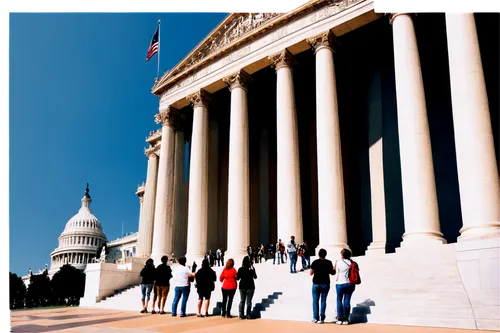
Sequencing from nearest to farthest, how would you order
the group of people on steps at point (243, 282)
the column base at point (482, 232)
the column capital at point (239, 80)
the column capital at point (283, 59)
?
the group of people on steps at point (243, 282) → the column base at point (482, 232) → the column capital at point (283, 59) → the column capital at point (239, 80)

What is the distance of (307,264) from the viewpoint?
2791 centimetres

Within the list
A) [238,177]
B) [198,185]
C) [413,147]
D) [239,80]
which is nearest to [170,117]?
[198,185]

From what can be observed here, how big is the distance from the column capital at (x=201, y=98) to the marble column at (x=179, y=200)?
18.3 ft

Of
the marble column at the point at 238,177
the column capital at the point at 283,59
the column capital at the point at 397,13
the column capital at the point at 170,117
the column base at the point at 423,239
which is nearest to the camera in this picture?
the column base at the point at 423,239

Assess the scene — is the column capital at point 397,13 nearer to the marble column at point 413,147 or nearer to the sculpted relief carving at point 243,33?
the marble column at point 413,147

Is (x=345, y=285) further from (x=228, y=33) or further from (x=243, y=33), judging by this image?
(x=228, y=33)

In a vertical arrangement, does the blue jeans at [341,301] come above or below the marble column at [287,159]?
below

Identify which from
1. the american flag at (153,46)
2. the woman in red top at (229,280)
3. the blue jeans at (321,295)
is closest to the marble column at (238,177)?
the american flag at (153,46)

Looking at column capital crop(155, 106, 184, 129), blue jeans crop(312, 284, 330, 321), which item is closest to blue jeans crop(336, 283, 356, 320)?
blue jeans crop(312, 284, 330, 321)

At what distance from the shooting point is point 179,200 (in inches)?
1863

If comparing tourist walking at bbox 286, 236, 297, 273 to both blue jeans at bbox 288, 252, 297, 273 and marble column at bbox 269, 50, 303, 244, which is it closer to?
blue jeans at bbox 288, 252, 297, 273

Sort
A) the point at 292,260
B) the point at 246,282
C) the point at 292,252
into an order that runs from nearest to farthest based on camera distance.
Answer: the point at 246,282 → the point at 292,252 → the point at 292,260

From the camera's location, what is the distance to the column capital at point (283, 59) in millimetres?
37375

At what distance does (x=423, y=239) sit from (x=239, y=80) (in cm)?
2358
